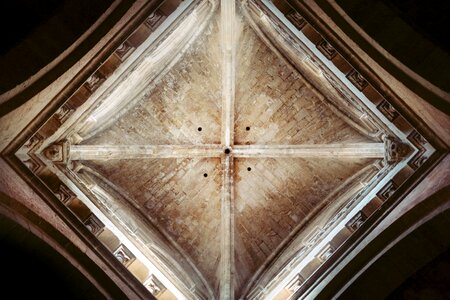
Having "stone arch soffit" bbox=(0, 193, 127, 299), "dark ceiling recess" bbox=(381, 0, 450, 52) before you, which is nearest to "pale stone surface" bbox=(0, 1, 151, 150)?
"stone arch soffit" bbox=(0, 193, 127, 299)

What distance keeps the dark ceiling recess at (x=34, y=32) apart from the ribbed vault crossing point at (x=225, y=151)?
137 inches

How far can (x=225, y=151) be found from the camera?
10023 millimetres

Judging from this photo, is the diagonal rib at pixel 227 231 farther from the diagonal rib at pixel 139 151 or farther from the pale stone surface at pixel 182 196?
the diagonal rib at pixel 139 151

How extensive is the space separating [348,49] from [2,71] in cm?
389

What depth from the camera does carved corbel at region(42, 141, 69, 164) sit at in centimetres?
667

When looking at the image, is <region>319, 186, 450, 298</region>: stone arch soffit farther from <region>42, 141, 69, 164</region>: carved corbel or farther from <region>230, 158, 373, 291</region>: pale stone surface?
<region>42, 141, 69, 164</region>: carved corbel

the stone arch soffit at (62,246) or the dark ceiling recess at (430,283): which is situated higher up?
the stone arch soffit at (62,246)

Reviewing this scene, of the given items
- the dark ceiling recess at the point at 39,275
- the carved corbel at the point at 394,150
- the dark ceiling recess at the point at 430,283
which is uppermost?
the dark ceiling recess at the point at 39,275

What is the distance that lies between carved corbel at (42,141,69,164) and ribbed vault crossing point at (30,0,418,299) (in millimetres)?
795

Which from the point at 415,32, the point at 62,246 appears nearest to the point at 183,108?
the point at 62,246

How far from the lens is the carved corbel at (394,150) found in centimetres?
656

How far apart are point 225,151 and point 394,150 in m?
4.14

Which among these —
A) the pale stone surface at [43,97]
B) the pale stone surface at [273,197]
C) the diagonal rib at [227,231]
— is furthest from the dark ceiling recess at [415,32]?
the diagonal rib at [227,231]

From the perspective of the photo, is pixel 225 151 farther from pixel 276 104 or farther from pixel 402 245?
pixel 402 245
